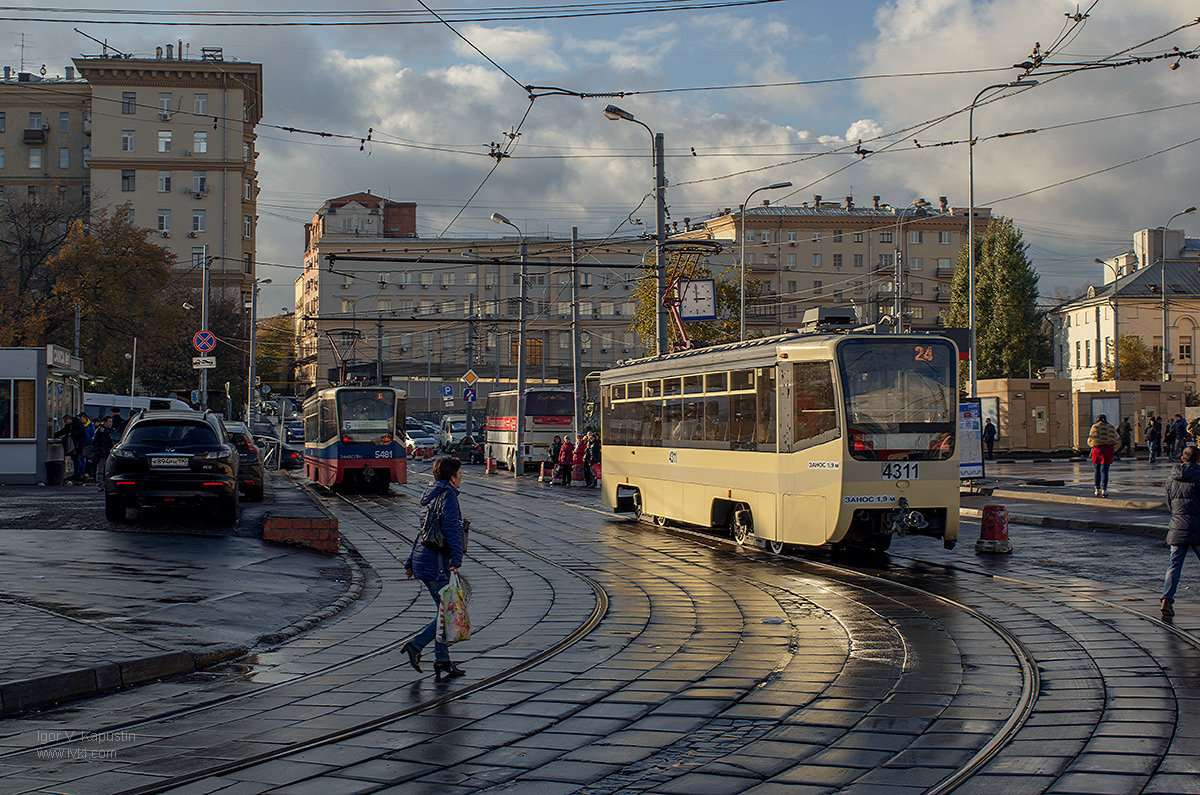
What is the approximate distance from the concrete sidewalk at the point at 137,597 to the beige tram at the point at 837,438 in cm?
570

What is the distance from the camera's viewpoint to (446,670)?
8.66 meters

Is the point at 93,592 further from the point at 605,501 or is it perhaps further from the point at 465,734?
the point at 605,501

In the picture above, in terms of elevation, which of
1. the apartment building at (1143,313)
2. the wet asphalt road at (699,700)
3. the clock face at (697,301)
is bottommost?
the wet asphalt road at (699,700)

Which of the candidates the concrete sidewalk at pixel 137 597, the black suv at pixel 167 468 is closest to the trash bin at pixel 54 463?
the concrete sidewalk at pixel 137 597

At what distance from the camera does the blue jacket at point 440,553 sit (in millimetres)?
8641

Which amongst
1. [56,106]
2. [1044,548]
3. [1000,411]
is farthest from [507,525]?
[56,106]

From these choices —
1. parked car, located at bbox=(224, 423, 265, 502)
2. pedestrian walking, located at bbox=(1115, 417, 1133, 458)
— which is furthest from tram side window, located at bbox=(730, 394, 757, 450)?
pedestrian walking, located at bbox=(1115, 417, 1133, 458)

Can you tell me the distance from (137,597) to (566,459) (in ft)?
85.7

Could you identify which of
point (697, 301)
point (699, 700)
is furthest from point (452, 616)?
point (697, 301)

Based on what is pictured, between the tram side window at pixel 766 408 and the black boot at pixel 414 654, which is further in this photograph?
the tram side window at pixel 766 408

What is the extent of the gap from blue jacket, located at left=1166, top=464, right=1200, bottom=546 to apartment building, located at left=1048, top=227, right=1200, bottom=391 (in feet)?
236

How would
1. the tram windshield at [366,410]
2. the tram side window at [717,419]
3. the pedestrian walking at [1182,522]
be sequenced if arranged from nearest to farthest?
the pedestrian walking at [1182,522], the tram side window at [717,419], the tram windshield at [366,410]

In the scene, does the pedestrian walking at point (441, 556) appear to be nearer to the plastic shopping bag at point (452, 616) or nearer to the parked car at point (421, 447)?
the plastic shopping bag at point (452, 616)

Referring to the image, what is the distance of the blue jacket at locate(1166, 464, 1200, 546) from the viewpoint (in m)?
11.0
